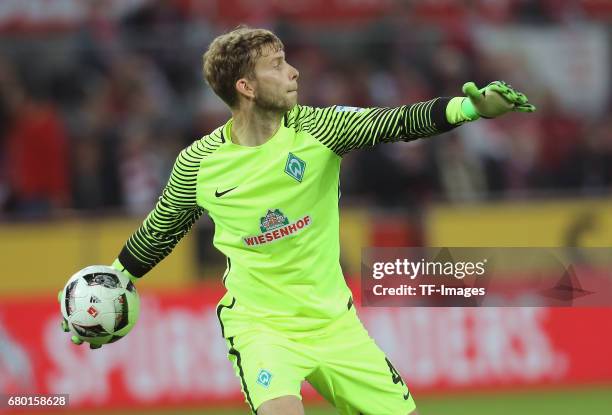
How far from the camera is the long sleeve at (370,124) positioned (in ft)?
20.0

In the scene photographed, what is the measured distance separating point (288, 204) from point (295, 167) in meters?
0.18

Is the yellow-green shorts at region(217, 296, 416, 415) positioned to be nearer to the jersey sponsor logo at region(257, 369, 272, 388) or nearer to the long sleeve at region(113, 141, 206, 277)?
the jersey sponsor logo at region(257, 369, 272, 388)

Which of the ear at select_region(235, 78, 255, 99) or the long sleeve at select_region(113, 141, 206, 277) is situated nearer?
the ear at select_region(235, 78, 255, 99)

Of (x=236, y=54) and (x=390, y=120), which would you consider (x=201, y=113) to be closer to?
(x=236, y=54)

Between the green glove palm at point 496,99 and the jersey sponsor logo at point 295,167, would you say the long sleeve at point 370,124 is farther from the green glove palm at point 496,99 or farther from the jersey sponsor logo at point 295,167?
the green glove palm at point 496,99

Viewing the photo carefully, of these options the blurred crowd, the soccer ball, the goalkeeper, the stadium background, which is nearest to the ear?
the goalkeeper

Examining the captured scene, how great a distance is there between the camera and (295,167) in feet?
20.6

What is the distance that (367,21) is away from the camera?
14227 mm

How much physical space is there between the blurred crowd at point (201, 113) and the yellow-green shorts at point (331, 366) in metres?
6.53

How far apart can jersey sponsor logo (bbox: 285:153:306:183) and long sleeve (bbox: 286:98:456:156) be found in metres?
0.15

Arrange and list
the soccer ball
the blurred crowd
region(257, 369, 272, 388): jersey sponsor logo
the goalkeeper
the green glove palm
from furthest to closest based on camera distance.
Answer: the blurred crowd, the soccer ball, the goalkeeper, region(257, 369, 272, 388): jersey sponsor logo, the green glove palm

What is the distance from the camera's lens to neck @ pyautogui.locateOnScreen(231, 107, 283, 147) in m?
6.36

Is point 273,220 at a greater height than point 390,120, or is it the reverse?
point 390,120

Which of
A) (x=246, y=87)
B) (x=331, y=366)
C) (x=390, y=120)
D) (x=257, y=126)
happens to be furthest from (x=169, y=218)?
(x=390, y=120)
